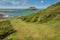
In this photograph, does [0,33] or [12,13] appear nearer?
[0,33]

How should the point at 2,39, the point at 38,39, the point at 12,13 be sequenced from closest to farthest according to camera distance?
1. the point at 38,39
2. the point at 2,39
3. the point at 12,13

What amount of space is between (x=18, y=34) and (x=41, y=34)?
1.14 metres

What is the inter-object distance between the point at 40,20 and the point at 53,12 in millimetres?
1019

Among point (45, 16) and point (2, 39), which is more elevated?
point (45, 16)

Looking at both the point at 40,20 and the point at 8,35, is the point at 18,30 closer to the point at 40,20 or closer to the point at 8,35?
the point at 8,35

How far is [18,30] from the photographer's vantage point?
7863 millimetres

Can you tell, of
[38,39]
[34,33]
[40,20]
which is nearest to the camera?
[38,39]

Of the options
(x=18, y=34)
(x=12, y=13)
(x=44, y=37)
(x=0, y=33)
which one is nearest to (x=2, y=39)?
(x=0, y=33)

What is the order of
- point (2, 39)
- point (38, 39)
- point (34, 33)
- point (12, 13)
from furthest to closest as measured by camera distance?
point (12, 13)
point (2, 39)
point (34, 33)
point (38, 39)

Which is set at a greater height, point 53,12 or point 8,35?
point 53,12

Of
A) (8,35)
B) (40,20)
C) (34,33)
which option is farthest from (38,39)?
(40,20)

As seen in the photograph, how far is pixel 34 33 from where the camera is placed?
6.92 m

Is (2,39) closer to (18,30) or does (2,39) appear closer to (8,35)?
(8,35)

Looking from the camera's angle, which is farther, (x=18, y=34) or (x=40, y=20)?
(x=40, y=20)
